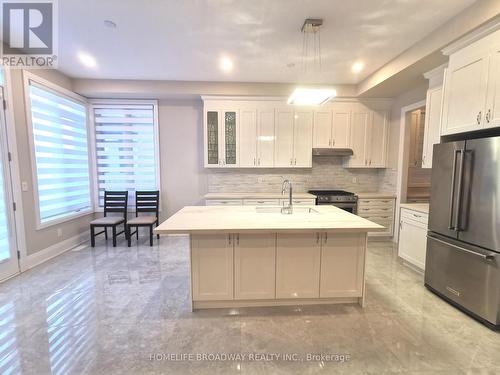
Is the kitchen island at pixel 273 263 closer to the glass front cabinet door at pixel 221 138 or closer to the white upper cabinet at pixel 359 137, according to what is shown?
the glass front cabinet door at pixel 221 138

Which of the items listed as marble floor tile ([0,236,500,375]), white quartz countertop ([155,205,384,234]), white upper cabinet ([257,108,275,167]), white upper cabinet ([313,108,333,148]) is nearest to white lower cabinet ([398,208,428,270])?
marble floor tile ([0,236,500,375])

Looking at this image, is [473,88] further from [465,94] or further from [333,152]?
[333,152]

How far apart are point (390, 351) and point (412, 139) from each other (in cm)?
428

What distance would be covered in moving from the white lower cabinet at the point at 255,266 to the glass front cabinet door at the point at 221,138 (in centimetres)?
244

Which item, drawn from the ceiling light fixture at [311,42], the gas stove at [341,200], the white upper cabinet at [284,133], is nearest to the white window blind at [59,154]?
the white upper cabinet at [284,133]

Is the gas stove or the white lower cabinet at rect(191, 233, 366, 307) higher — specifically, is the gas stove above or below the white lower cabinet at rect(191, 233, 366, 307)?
above

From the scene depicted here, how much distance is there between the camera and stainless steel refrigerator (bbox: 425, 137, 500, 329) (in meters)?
2.02

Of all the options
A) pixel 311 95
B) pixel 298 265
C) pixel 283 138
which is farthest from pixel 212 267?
pixel 283 138

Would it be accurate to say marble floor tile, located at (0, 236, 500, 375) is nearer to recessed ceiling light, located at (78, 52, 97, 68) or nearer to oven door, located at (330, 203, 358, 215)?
oven door, located at (330, 203, 358, 215)

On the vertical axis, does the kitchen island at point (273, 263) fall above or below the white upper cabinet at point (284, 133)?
below

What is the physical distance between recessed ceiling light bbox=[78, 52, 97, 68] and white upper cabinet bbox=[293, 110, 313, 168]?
3327mm

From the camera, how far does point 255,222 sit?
87.5 inches

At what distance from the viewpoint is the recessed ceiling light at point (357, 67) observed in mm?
3498

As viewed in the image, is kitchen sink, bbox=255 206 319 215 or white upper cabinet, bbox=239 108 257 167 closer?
kitchen sink, bbox=255 206 319 215
